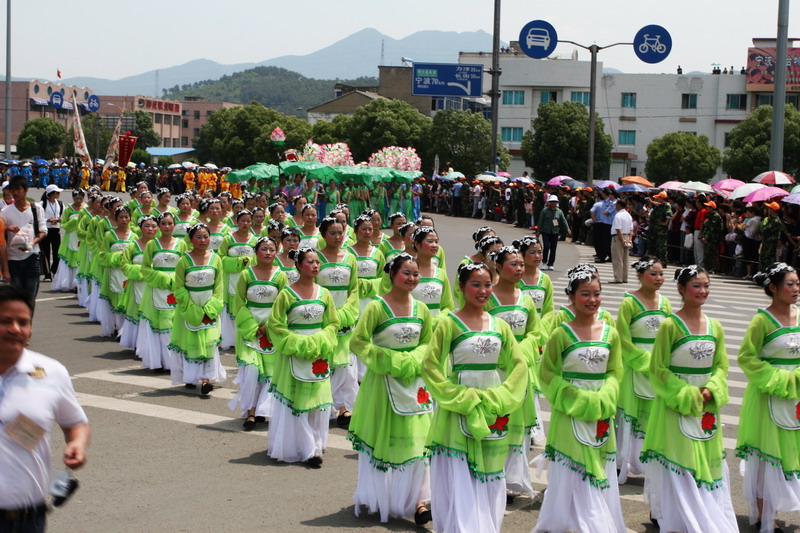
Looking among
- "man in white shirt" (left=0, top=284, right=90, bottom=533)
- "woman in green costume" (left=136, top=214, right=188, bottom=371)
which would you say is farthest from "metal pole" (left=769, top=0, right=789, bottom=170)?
"man in white shirt" (left=0, top=284, right=90, bottom=533)

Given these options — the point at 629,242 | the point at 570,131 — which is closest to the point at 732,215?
the point at 629,242

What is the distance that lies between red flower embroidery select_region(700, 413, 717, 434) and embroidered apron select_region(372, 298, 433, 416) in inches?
73.6

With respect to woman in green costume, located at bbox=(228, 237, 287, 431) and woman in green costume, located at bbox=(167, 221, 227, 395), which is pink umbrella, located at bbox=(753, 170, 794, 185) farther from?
woman in green costume, located at bbox=(228, 237, 287, 431)

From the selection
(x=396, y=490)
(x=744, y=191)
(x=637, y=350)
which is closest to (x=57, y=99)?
(x=744, y=191)

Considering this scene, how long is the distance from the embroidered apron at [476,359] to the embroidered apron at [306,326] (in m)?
2.23

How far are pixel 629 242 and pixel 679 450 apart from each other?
52.4ft

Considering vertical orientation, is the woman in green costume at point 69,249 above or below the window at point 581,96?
below

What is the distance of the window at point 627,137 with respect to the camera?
86.9 meters

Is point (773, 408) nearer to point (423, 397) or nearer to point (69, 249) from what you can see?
point (423, 397)

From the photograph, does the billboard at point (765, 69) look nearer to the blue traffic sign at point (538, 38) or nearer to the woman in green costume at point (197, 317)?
the blue traffic sign at point (538, 38)

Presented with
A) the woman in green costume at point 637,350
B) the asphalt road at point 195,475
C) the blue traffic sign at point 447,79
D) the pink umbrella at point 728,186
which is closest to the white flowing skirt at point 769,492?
the asphalt road at point 195,475

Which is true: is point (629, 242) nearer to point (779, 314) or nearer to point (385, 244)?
point (385, 244)

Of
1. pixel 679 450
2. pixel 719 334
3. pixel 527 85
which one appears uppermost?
pixel 527 85

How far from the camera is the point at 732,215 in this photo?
81.6 feet
